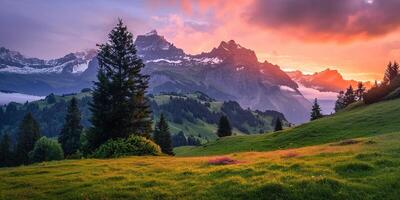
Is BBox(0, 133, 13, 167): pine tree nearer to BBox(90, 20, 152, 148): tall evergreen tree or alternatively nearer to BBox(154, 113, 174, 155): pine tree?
BBox(154, 113, 174, 155): pine tree

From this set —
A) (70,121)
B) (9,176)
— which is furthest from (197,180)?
(70,121)

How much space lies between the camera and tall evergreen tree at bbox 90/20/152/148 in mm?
63000

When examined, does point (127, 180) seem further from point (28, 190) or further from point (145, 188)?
point (28, 190)

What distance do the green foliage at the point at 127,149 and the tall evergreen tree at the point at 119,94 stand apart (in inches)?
601

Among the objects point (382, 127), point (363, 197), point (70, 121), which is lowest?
point (363, 197)

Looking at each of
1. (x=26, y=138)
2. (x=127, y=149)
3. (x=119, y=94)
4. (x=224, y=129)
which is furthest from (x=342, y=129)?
(x=26, y=138)

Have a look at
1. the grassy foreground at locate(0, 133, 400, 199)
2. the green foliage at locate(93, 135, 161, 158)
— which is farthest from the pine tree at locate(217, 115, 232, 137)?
the grassy foreground at locate(0, 133, 400, 199)

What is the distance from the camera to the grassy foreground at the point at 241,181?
20.1m

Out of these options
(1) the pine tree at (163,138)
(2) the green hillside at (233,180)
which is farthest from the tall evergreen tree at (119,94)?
(1) the pine tree at (163,138)

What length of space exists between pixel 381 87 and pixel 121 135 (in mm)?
57452

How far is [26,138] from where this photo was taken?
126 meters

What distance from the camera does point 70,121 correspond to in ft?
389

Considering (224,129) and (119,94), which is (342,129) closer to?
(119,94)

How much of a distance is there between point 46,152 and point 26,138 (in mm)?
27215
